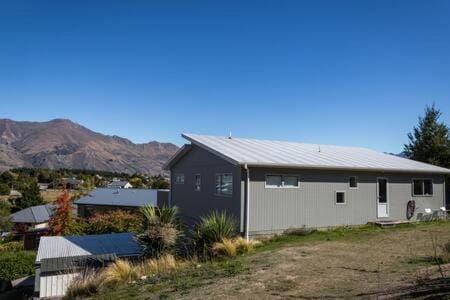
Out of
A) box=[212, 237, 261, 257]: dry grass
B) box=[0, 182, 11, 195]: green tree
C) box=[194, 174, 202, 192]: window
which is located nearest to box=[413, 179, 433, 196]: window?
box=[194, 174, 202, 192]: window

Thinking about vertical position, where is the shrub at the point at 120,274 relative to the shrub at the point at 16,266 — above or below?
above

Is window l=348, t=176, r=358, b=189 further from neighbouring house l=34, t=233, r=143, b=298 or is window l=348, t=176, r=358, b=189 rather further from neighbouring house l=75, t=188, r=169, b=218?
neighbouring house l=75, t=188, r=169, b=218

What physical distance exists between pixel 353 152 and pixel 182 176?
10398 millimetres

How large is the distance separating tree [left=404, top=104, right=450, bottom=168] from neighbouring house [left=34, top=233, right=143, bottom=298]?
90.6ft

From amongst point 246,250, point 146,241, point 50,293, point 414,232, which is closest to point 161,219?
point 146,241

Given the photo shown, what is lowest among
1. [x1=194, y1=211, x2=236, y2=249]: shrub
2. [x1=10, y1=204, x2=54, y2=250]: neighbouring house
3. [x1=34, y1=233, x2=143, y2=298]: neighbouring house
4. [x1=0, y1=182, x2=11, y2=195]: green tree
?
[x1=10, y1=204, x2=54, y2=250]: neighbouring house

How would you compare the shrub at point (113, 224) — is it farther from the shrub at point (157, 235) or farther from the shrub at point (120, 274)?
the shrub at point (120, 274)

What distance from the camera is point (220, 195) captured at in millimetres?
19484

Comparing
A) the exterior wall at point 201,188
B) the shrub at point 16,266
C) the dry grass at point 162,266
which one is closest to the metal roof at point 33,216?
the shrub at point 16,266

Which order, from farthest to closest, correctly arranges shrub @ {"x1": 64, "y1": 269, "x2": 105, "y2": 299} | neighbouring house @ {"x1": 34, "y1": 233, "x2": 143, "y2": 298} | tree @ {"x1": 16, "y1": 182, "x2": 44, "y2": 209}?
tree @ {"x1": 16, "y1": 182, "x2": 44, "y2": 209}, neighbouring house @ {"x1": 34, "y1": 233, "x2": 143, "y2": 298}, shrub @ {"x1": 64, "y1": 269, "x2": 105, "y2": 299}

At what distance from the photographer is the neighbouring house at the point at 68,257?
1605 cm

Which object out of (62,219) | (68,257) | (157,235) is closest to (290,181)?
(157,235)

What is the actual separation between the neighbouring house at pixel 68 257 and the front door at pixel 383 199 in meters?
12.2

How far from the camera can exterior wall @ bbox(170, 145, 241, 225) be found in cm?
1816
